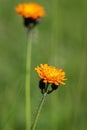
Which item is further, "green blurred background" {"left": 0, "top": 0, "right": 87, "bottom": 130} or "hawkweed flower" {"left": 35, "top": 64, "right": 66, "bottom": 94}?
"green blurred background" {"left": 0, "top": 0, "right": 87, "bottom": 130}

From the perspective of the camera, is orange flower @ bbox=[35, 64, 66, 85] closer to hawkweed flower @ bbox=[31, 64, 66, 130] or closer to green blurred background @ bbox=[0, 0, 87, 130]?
hawkweed flower @ bbox=[31, 64, 66, 130]

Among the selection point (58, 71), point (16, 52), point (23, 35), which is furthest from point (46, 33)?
point (58, 71)

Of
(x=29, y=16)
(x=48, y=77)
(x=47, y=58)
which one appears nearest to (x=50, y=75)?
(x=48, y=77)

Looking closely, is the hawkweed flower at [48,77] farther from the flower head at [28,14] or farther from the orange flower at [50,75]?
the flower head at [28,14]

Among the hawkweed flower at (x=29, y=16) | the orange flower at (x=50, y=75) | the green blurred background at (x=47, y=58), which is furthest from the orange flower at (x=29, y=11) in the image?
the orange flower at (x=50, y=75)

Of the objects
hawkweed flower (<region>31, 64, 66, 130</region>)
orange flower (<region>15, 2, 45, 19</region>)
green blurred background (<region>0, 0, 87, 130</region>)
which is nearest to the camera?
hawkweed flower (<region>31, 64, 66, 130</region>)

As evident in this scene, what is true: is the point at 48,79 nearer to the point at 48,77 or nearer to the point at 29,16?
the point at 48,77

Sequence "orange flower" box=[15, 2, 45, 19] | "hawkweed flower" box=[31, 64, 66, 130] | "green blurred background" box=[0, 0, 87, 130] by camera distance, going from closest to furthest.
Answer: "hawkweed flower" box=[31, 64, 66, 130], "orange flower" box=[15, 2, 45, 19], "green blurred background" box=[0, 0, 87, 130]

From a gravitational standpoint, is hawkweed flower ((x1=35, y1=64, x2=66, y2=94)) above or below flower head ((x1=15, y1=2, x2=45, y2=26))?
below

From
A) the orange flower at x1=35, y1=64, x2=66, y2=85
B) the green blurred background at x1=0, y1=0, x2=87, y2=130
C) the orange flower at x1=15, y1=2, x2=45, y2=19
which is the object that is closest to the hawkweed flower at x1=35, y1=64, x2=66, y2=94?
the orange flower at x1=35, y1=64, x2=66, y2=85
